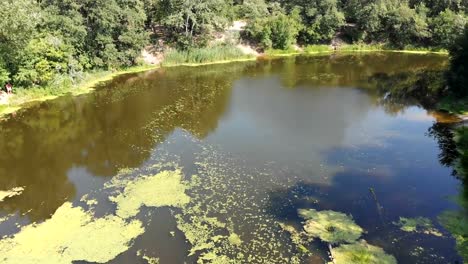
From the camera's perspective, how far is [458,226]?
14711 mm

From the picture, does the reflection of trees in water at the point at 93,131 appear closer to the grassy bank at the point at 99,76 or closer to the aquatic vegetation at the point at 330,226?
the grassy bank at the point at 99,76

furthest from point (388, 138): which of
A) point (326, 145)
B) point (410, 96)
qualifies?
point (410, 96)

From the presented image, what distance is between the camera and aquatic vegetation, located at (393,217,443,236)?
14.5 metres

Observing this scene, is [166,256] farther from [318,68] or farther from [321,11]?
[321,11]

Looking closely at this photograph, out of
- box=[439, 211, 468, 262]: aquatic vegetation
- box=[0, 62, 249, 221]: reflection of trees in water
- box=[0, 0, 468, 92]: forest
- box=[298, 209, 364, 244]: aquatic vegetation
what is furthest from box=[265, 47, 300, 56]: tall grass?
box=[439, 211, 468, 262]: aquatic vegetation

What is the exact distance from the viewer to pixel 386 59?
149 feet

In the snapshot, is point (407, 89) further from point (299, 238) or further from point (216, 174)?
point (299, 238)

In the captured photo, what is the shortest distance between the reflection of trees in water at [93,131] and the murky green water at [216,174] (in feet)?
0.35

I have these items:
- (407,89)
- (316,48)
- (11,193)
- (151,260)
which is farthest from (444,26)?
(11,193)

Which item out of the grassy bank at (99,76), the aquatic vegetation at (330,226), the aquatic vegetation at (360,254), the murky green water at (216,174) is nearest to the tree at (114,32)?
the grassy bank at (99,76)

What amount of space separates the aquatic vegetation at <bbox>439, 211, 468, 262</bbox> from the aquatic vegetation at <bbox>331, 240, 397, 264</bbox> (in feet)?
7.87

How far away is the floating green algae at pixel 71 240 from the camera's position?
44.7 feet

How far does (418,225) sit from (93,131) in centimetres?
1774

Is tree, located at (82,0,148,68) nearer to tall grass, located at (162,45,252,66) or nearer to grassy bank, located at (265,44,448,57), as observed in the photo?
tall grass, located at (162,45,252,66)
